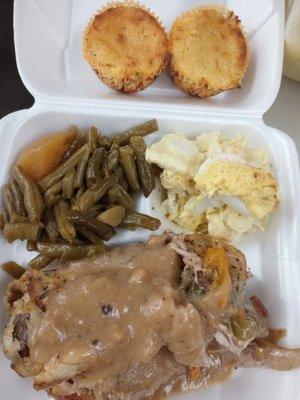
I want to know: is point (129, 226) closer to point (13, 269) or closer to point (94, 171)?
point (94, 171)

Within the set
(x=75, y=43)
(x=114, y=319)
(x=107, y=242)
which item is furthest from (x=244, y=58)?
(x=114, y=319)

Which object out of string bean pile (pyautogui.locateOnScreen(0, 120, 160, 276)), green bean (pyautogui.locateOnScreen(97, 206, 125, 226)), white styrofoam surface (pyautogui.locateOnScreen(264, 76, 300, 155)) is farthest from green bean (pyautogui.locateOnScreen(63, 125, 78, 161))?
white styrofoam surface (pyautogui.locateOnScreen(264, 76, 300, 155))

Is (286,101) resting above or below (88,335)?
above

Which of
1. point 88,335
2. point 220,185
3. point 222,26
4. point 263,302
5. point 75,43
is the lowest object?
point 263,302

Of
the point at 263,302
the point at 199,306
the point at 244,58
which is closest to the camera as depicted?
the point at 199,306

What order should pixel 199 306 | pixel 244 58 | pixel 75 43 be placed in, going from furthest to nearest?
pixel 75 43 < pixel 244 58 < pixel 199 306

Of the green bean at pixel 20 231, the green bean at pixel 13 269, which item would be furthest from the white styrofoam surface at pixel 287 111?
the green bean at pixel 13 269

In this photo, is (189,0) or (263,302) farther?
(189,0)

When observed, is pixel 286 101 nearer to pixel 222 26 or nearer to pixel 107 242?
pixel 222 26
